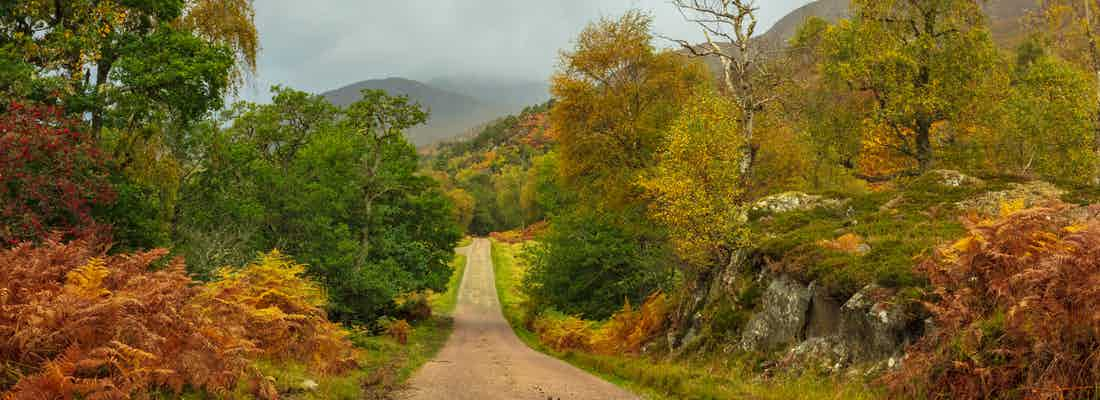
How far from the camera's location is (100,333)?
7.72m

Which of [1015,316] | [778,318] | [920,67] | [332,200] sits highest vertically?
[920,67]

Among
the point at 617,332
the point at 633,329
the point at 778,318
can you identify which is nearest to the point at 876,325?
the point at 778,318

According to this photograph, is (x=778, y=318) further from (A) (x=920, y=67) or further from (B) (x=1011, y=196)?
(A) (x=920, y=67)

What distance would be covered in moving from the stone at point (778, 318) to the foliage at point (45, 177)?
14.2m

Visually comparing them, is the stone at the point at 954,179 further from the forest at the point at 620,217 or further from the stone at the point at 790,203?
the stone at the point at 790,203

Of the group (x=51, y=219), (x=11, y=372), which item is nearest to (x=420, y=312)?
(x=51, y=219)

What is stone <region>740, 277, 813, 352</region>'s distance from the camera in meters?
14.7

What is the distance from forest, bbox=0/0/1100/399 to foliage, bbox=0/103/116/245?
77 mm

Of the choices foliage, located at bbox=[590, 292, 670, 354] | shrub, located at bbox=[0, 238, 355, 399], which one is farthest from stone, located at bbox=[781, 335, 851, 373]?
shrub, located at bbox=[0, 238, 355, 399]

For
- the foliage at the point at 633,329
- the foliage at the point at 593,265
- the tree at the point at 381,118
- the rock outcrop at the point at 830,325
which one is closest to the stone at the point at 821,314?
the rock outcrop at the point at 830,325

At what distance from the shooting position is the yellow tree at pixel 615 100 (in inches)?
1147

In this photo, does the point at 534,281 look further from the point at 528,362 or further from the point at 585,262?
the point at 528,362

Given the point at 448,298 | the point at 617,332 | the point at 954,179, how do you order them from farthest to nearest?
the point at 448,298, the point at 617,332, the point at 954,179

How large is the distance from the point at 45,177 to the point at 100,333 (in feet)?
23.5
